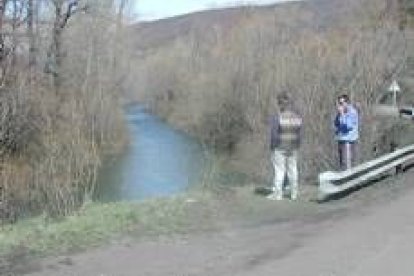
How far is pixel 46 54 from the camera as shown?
1865 inches

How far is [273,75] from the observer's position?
136 ft

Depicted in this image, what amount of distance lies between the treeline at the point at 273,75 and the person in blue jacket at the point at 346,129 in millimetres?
1686

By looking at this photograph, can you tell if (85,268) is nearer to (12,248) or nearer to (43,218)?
(12,248)

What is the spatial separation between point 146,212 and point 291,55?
24.6 m

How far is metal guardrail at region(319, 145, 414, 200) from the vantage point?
1656cm

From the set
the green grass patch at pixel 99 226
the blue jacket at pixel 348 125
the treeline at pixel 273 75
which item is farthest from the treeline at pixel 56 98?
the treeline at pixel 273 75

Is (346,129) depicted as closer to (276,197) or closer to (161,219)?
(276,197)

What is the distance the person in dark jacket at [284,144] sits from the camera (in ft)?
53.1

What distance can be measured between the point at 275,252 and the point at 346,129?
8.41m

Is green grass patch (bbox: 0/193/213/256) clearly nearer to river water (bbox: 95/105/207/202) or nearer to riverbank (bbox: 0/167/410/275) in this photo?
riverbank (bbox: 0/167/410/275)

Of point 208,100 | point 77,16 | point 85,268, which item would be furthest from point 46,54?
point 85,268

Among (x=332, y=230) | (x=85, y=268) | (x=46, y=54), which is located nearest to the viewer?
(x=85, y=268)

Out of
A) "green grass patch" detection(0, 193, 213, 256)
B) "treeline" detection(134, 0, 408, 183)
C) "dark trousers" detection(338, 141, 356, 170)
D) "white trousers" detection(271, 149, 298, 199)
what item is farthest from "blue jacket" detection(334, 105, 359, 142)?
"green grass patch" detection(0, 193, 213, 256)

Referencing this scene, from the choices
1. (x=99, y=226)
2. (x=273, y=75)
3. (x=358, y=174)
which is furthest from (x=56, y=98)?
(x=99, y=226)
